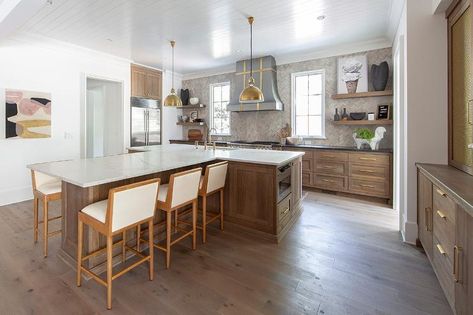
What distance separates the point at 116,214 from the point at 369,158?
3.98 meters

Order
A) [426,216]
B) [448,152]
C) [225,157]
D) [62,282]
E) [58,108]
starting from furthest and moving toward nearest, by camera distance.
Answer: [58,108] < [225,157] < [448,152] < [426,216] < [62,282]

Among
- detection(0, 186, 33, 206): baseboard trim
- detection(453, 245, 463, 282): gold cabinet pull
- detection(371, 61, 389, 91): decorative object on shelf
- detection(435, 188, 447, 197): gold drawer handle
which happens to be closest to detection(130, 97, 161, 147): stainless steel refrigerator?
detection(0, 186, 33, 206): baseboard trim

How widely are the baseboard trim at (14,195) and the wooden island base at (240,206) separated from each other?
2647 mm

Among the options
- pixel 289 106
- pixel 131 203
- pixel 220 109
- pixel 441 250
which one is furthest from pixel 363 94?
pixel 131 203

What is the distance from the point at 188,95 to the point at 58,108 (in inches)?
127

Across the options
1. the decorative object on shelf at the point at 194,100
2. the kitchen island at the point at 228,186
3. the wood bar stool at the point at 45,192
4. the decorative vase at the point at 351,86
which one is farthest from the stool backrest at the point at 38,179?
the decorative vase at the point at 351,86

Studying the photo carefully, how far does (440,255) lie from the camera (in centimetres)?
185

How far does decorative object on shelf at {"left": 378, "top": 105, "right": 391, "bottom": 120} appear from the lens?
14.2 feet

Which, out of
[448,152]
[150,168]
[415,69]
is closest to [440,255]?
[448,152]

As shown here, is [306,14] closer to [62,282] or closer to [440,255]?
[440,255]

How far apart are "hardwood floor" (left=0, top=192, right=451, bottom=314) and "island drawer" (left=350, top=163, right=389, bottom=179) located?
1429mm

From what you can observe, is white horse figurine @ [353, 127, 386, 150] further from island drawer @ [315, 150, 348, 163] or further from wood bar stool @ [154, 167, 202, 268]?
wood bar stool @ [154, 167, 202, 268]

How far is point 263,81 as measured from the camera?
541cm

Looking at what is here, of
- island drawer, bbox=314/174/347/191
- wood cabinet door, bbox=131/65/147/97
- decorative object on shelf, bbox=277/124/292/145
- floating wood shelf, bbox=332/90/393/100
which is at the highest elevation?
wood cabinet door, bbox=131/65/147/97
